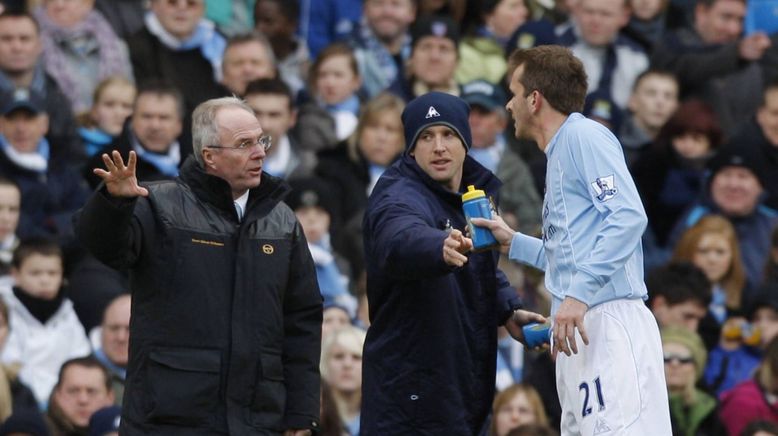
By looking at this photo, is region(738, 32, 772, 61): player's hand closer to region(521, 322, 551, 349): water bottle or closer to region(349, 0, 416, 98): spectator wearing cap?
region(349, 0, 416, 98): spectator wearing cap

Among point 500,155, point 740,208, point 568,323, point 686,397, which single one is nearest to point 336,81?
point 500,155

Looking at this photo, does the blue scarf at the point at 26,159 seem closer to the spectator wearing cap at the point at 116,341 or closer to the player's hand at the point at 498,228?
the spectator wearing cap at the point at 116,341

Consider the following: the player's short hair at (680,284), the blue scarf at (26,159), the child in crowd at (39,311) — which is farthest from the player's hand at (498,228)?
the blue scarf at (26,159)

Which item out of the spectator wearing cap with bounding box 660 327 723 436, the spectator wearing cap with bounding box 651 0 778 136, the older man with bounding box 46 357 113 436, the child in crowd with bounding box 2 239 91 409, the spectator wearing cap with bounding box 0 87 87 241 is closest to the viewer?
the older man with bounding box 46 357 113 436

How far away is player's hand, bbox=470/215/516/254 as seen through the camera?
29.6 ft

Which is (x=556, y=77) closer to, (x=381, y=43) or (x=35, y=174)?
(x=35, y=174)

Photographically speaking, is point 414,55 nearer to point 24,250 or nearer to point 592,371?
point 24,250

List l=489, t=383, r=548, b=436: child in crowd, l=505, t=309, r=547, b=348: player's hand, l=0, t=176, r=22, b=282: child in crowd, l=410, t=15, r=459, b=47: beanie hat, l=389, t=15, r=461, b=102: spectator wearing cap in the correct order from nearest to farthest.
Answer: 1. l=505, t=309, r=547, b=348: player's hand
2. l=489, t=383, r=548, b=436: child in crowd
3. l=0, t=176, r=22, b=282: child in crowd
4. l=389, t=15, r=461, b=102: spectator wearing cap
5. l=410, t=15, r=459, b=47: beanie hat

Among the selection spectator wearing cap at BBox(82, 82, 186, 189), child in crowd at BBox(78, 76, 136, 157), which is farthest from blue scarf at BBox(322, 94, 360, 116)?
spectator wearing cap at BBox(82, 82, 186, 189)

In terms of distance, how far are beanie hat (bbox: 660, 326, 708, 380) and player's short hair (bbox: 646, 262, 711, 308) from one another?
0.38 metres

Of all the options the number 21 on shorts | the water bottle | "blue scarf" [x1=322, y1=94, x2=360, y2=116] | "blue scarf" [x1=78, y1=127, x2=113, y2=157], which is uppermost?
"blue scarf" [x1=322, y1=94, x2=360, y2=116]

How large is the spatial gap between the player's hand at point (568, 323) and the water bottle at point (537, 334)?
0.71m

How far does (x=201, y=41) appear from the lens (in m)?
15.5

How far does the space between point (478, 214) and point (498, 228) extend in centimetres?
12
